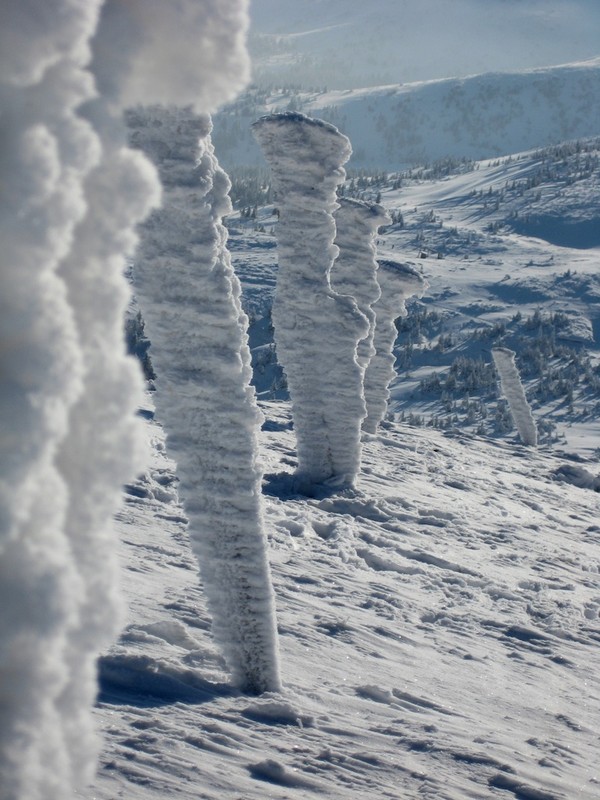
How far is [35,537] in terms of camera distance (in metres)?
1.82

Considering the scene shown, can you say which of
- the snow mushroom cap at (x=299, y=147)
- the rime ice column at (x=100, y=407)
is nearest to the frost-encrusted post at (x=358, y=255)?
the snow mushroom cap at (x=299, y=147)

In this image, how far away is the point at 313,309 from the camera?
11750 mm

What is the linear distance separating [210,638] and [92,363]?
12.9 feet

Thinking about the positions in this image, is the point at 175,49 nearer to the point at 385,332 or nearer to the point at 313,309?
the point at 313,309

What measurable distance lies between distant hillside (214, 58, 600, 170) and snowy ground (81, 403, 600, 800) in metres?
112

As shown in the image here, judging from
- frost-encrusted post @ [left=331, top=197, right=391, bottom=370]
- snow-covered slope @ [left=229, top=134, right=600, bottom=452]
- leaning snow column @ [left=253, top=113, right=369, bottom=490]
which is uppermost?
snow-covered slope @ [left=229, top=134, right=600, bottom=452]

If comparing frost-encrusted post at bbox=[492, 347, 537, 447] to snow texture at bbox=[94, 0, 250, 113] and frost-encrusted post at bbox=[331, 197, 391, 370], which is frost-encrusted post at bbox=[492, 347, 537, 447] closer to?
frost-encrusted post at bbox=[331, 197, 391, 370]

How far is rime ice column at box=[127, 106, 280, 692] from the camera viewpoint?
509 cm

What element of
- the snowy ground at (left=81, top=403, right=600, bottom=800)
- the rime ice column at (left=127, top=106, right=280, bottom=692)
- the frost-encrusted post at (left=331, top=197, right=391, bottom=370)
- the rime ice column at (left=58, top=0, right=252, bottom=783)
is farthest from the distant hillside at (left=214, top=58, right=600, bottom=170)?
the rime ice column at (left=58, top=0, right=252, bottom=783)

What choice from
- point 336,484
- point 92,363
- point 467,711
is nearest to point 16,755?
point 92,363

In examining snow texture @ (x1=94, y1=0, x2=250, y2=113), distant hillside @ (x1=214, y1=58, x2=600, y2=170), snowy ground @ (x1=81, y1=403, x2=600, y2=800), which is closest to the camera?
snow texture @ (x1=94, y1=0, x2=250, y2=113)

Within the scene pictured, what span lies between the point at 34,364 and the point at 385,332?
54.4 feet

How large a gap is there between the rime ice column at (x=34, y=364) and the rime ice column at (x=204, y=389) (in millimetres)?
3232

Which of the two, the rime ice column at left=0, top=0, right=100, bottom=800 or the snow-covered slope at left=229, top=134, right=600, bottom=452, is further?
the snow-covered slope at left=229, top=134, right=600, bottom=452
